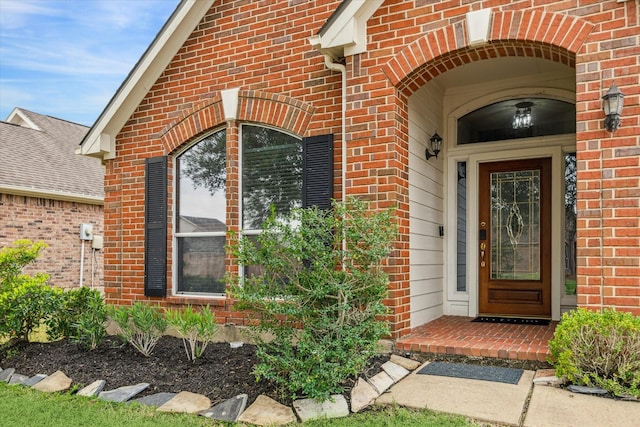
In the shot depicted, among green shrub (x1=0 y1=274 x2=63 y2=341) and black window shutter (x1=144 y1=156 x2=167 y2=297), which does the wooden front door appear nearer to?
black window shutter (x1=144 y1=156 x2=167 y2=297)

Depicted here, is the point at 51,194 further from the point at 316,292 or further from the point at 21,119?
the point at 316,292

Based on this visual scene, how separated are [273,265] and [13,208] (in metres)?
10.3

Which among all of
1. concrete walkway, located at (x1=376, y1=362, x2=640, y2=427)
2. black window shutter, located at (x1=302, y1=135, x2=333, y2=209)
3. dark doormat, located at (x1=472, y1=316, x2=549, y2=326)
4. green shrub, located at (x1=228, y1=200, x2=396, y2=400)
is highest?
black window shutter, located at (x1=302, y1=135, x2=333, y2=209)

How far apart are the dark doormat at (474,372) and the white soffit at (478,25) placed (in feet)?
10.0

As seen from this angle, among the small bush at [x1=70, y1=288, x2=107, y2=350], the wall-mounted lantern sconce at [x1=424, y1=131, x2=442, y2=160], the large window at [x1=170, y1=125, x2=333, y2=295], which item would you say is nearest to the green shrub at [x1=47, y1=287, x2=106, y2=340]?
the small bush at [x1=70, y1=288, x2=107, y2=350]

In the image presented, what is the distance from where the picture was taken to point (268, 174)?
20.6 ft

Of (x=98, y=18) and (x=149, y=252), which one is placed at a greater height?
(x=98, y=18)

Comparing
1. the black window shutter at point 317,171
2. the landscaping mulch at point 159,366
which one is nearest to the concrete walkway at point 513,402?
the landscaping mulch at point 159,366

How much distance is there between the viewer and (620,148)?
13.9ft

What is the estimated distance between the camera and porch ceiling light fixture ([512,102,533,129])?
6.48 metres

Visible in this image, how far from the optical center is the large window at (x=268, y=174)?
607 cm

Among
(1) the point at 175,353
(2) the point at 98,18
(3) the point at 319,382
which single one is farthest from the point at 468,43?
(2) the point at 98,18

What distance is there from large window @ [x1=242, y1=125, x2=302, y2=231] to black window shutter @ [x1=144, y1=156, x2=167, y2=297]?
1.24 metres

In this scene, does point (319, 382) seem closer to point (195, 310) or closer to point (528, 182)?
point (195, 310)
